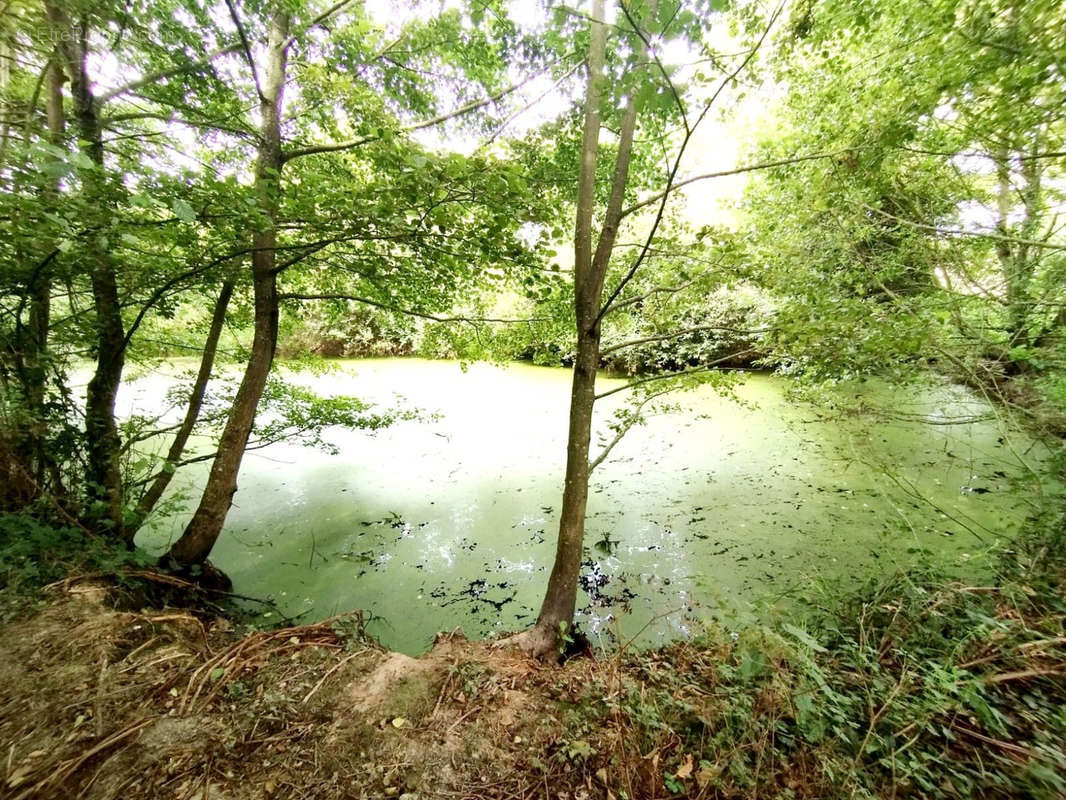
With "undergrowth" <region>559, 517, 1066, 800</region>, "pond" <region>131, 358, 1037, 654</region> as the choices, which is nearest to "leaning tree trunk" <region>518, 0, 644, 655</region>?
"pond" <region>131, 358, 1037, 654</region>

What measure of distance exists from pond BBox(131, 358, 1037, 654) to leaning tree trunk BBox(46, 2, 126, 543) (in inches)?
23.3

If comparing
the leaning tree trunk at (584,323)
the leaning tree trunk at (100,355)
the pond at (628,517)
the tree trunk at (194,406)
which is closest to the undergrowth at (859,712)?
the pond at (628,517)

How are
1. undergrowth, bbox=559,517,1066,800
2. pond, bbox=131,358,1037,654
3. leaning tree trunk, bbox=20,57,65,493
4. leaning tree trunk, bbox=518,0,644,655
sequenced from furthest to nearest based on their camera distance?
pond, bbox=131,358,1037,654 → leaning tree trunk, bbox=20,57,65,493 → leaning tree trunk, bbox=518,0,644,655 → undergrowth, bbox=559,517,1066,800

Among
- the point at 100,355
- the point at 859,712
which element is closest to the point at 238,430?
the point at 100,355

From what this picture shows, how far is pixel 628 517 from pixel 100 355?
4.62 m

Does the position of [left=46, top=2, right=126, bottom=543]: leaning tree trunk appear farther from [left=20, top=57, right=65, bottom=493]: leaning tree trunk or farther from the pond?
the pond

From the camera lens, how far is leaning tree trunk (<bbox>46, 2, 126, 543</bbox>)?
7.88ft

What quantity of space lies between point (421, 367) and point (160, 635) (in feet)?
36.4

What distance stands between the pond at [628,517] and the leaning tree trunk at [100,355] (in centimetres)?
59

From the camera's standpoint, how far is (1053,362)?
8.74 feet

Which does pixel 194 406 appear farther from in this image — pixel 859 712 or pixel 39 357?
pixel 859 712

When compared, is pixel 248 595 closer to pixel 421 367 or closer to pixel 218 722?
pixel 218 722

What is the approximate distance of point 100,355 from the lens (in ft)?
9.34

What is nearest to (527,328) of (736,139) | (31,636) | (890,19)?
(736,139)
